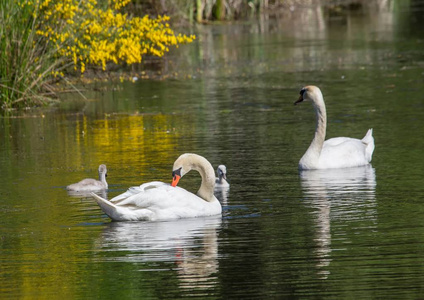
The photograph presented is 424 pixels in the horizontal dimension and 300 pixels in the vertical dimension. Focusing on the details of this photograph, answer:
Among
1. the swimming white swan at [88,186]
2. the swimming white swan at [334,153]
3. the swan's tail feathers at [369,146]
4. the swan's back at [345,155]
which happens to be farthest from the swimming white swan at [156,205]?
the swan's tail feathers at [369,146]

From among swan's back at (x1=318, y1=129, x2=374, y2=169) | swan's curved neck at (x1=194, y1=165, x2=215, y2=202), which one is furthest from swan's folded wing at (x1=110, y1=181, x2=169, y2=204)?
swan's back at (x1=318, y1=129, x2=374, y2=169)

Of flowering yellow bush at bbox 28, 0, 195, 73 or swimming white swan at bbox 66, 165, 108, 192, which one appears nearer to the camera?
swimming white swan at bbox 66, 165, 108, 192

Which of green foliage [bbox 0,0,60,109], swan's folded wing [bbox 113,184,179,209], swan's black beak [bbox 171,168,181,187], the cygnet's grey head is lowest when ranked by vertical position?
the cygnet's grey head

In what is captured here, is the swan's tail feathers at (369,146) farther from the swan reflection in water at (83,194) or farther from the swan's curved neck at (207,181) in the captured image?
the swan's curved neck at (207,181)

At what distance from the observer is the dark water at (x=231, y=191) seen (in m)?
8.66

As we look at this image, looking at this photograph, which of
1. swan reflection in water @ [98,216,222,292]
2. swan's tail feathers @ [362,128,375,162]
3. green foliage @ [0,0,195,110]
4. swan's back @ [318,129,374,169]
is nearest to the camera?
swan reflection in water @ [98,216,222,292]

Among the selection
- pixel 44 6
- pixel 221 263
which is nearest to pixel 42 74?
pixel 44 6

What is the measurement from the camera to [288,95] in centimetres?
2402

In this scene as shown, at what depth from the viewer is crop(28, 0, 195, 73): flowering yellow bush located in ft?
73.8

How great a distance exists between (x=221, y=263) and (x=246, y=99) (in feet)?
47.9

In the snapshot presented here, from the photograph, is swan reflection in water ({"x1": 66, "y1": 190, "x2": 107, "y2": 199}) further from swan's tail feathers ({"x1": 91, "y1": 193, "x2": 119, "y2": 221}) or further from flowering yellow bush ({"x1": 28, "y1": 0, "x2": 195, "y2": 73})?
flowering yellow bush ({"x1": 28, "y1": 0, "x2": 195, "y2": 73})

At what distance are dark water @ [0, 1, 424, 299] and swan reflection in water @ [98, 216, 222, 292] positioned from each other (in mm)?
20

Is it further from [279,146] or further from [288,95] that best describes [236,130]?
[288,95]

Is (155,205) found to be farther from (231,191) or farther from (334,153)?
(334,153)
